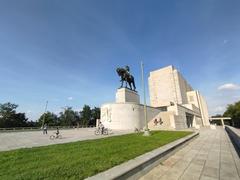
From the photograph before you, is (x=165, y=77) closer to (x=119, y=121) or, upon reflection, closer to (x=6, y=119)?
(x=119, y=121)

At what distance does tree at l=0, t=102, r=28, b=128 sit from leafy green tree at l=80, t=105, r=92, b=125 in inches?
1025

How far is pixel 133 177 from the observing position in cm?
356

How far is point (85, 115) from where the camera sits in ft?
232

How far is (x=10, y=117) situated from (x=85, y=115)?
31363mm

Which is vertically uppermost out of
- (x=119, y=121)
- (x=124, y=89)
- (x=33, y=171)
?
(x=124, y=89)

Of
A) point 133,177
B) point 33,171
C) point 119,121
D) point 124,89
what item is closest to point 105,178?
point 133,177

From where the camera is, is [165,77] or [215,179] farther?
[165,77]

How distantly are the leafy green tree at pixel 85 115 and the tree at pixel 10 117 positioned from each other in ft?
85.4

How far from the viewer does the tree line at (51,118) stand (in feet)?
149

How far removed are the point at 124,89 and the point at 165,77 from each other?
141 ft

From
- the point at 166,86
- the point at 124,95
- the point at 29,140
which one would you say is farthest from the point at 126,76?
the point at 166,86

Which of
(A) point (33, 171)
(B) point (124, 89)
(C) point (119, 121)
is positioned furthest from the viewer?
(B) point (124, 89)

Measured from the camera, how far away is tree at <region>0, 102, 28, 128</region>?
44438 millimetres

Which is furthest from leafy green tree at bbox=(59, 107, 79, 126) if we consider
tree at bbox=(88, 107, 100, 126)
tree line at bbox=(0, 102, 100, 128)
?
tree at bbox=(88, 107, 100, 126)
